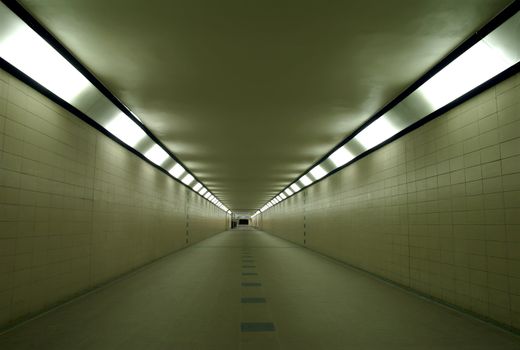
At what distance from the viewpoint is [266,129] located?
8961 millimetres

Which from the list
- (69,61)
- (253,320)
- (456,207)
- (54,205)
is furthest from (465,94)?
(54,205)

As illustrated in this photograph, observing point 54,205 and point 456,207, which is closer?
point 54,205

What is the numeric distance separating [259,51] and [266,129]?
13.4 feet

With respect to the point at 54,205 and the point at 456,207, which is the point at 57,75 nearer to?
the point at 54,205

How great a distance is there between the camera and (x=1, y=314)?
13.9ft

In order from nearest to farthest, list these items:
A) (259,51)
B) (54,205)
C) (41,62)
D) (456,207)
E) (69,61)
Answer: (41,62) < (259,51) < (69,61) < (54,205) < (456,207)

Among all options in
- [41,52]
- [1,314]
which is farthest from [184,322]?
[41,52]

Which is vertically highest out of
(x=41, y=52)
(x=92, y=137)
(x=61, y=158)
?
(x=41, y=52)

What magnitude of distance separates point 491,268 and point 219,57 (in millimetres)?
4743

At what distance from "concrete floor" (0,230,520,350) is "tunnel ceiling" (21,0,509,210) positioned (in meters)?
3.67

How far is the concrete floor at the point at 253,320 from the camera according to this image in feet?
13.1

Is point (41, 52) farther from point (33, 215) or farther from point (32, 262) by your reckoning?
point (32, 262)

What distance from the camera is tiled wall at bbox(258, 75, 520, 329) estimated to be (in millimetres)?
4512

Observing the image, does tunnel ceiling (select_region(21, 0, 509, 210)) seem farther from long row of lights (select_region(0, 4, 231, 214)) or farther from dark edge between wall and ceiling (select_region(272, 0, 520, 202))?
long row of lights (select_region(0, 4, 231, 214))
